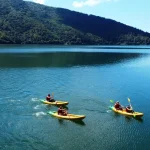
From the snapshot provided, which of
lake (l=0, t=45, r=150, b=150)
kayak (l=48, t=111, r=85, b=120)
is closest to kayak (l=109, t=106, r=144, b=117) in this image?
lake (l=0, t=45, r=150, b=150)

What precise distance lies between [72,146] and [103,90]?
32331 mm

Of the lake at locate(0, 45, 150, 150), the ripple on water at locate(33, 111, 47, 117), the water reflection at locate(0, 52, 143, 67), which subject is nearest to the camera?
the lake at locate(0, 45, 150, 150)

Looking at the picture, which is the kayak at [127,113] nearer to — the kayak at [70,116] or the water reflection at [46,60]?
the kayak at [70,116]

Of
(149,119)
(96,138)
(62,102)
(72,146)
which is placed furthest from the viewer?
(62,102)

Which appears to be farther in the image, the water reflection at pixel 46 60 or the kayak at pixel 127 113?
the water reflection at pixel 46 60

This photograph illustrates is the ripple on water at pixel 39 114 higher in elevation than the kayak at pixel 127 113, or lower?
lower

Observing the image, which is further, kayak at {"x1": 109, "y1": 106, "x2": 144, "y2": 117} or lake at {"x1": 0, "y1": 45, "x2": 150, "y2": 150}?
kayak at {"x1": 109, "y1": 106, "x2": 144, "y2": 117}

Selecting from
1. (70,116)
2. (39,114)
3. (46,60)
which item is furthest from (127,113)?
(46,60)

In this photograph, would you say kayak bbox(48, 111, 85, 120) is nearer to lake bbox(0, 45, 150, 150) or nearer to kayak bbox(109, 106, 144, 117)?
lake bbox(0, 45, 150, 150)

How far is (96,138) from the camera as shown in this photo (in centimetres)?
3844

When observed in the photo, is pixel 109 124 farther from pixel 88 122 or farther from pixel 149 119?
pixel 149 119

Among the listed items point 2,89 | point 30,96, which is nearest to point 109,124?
point 30,96

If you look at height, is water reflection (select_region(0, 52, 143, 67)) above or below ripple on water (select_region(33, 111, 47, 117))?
above

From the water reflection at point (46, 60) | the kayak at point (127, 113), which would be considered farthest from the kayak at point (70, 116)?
the water reflection at point (46, 60)
